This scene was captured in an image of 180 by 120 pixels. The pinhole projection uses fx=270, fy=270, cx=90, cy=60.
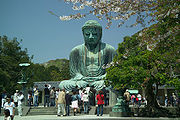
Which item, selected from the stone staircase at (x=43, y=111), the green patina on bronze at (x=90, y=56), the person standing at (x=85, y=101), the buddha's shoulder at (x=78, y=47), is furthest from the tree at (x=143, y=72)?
the buddha's shoulder at (x=78, y=47)

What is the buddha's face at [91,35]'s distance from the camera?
20.0 m

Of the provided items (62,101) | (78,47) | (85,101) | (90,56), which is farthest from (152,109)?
(78,47)

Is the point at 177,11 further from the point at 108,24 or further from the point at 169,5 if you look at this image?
the point at 108,24

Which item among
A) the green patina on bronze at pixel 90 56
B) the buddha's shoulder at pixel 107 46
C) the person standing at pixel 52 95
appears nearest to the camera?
the person standing at pixel 52 95

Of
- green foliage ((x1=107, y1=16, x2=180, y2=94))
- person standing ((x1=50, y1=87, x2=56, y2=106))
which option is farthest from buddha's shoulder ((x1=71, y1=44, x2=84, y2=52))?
green foliage ((x1=107, y1=16, x2=180, y2=94))

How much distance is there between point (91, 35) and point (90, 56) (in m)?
1.64

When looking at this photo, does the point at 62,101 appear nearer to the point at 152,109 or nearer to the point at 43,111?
the point at 43,111

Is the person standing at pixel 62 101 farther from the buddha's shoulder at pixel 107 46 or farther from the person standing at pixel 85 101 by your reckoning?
the buddha's shoulder at pixel 107 46

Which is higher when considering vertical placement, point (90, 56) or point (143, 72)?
point (90, 56)

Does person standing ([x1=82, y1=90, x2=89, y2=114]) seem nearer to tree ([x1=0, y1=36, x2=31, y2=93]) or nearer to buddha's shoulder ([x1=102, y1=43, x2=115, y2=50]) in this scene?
buddha's shoulder ([x1=102, y1=43, x2=115, y2=50])

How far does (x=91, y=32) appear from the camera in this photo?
789 inches

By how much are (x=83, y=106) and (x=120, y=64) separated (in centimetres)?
371

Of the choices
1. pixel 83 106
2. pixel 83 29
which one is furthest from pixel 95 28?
pixel 83 106

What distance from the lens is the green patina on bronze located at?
19.9 m
